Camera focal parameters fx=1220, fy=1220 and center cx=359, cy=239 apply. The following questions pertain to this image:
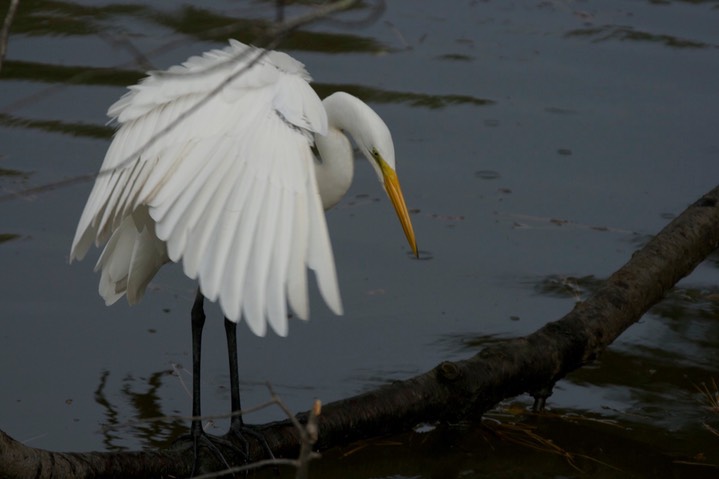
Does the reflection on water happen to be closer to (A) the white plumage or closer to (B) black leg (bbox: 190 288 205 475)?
(B) black leg (bbox: 190 288 205 475)

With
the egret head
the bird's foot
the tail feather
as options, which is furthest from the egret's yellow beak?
the bird's foot

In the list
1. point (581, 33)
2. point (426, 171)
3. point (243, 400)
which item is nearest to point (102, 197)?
point (243, 400)

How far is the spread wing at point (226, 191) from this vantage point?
109 inches

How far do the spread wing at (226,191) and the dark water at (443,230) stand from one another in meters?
0.35

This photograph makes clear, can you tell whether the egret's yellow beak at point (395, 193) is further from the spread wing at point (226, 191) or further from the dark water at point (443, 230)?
the dark water at point (443, 230)

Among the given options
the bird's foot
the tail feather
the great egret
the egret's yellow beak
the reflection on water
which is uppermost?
the great egret

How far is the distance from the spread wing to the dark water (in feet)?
1.13

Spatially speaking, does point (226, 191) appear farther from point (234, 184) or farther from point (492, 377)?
point (492, 377)

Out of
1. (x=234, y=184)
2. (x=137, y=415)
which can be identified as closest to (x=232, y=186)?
(x=234, y=184)

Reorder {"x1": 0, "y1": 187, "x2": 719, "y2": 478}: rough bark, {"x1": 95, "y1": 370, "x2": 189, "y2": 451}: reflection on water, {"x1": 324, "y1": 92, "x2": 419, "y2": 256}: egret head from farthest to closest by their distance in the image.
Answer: {"x1": 95, "y1": 370, "x2": 189, "y2": 451}: reflection on water → {"x1": 324, "y1": 92, "x2": 419, "y2": 256}: egret head → {"x1": 0, "y1": 187, "x2": 719, "y2": 478}: rough bark

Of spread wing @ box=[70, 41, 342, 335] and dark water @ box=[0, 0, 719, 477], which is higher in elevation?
spread wing @ box=[70, 41, 342, 335]

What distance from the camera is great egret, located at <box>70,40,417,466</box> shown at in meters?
2.77

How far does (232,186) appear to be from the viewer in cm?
308

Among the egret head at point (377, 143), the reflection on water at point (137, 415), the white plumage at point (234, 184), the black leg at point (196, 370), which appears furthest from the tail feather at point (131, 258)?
the egret head at point (377, 143)
